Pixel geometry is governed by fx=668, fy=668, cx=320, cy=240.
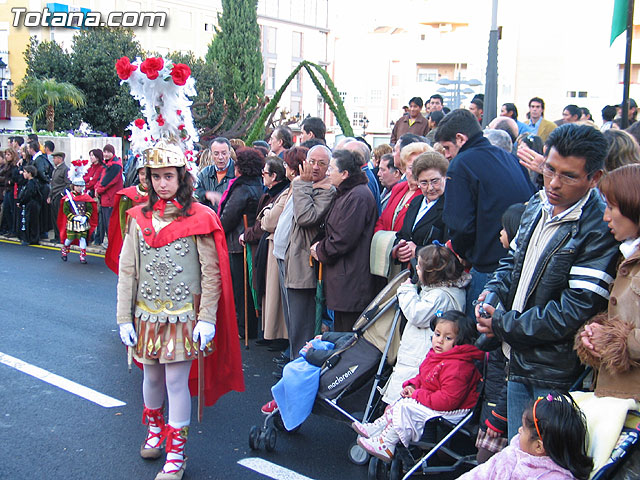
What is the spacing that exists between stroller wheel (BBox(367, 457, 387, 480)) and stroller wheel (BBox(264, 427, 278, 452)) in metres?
0.74

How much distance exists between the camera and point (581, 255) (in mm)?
3057

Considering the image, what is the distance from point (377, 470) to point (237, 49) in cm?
4100

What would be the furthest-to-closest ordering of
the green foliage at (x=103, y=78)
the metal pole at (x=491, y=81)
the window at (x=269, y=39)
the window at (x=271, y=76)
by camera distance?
the window at (x=271, y=76)
the window at (x=269, y=39)
the green foliage at (x=103, y=78)
the metal pole at (x=491, y=81)

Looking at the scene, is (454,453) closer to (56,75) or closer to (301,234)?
(301,234)

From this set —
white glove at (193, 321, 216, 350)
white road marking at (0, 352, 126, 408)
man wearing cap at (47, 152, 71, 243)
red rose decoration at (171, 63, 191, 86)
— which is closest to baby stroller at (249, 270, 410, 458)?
white glove at (193, 321, 216, 350)

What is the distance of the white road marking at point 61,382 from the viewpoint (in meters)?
5.39

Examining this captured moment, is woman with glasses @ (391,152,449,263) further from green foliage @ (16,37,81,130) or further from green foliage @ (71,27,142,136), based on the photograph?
green foliage @ (16,37,81,130)

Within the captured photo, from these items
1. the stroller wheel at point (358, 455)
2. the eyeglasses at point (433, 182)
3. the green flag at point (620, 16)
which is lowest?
the stroller wheel at point (358, 455)

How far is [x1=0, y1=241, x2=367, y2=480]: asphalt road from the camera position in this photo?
4328 mm

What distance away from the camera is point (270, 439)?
454 cm

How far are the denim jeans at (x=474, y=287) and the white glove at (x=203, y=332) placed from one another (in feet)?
5.68

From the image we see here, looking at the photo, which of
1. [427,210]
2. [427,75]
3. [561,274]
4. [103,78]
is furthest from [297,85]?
[561,274]

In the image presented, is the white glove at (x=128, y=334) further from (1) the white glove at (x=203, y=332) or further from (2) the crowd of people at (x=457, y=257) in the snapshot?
(1) the white glove at (x=203, y=332)

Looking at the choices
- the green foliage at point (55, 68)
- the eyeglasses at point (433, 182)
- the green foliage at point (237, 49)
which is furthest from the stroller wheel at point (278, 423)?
the green foliage at point (237, 49)
